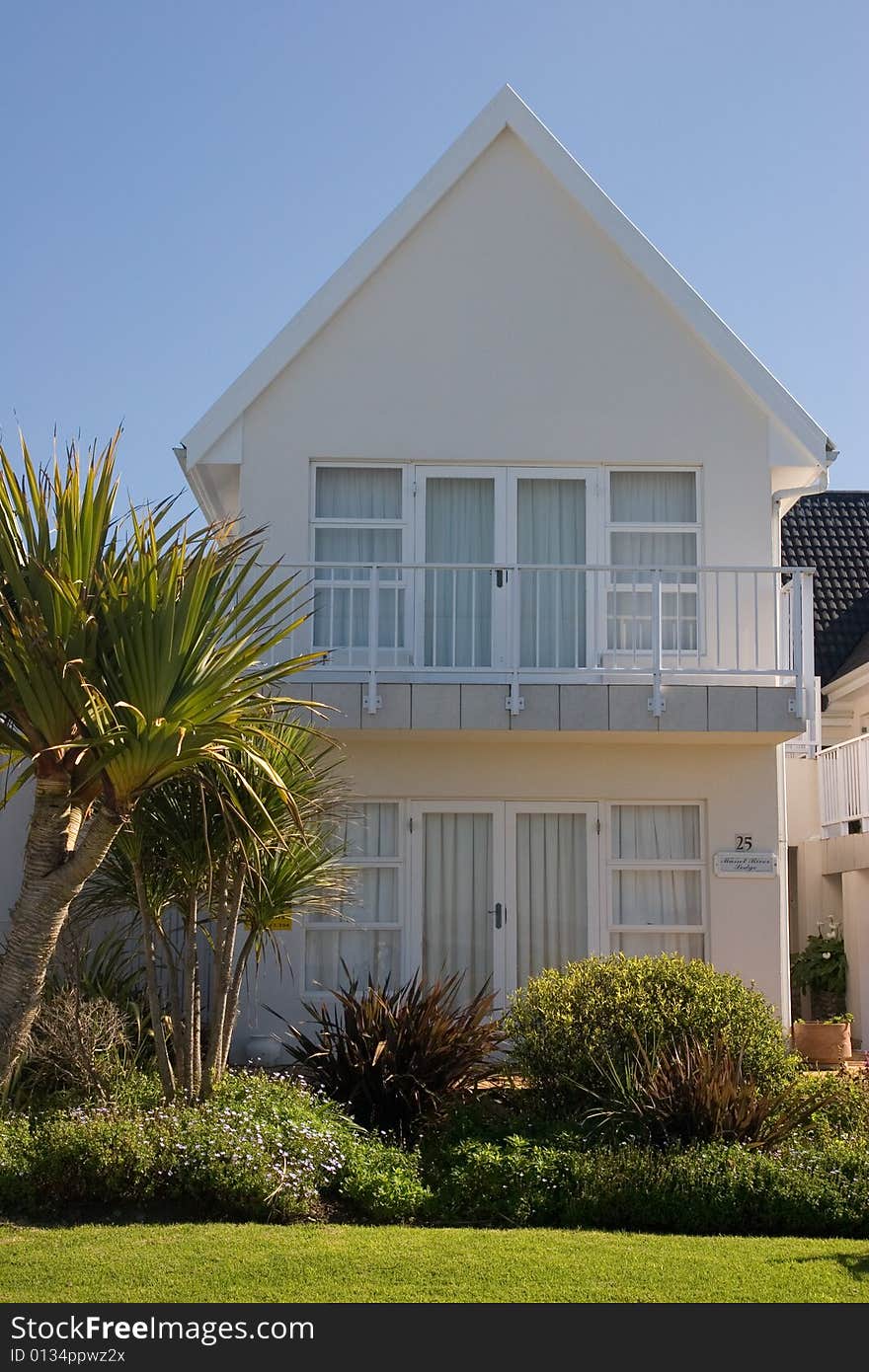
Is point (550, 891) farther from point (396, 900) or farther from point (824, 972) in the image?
point (824, 972)

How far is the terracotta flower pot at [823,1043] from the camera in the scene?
1394 centimetres

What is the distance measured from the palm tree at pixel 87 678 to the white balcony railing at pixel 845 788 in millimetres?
9914

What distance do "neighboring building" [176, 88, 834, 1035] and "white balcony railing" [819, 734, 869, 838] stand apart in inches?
88.6

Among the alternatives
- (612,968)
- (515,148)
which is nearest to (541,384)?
(515,148)

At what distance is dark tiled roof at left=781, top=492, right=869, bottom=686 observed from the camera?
20797 millimetres

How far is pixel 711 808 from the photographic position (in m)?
14.3

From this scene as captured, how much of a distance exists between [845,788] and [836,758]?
0.45 m

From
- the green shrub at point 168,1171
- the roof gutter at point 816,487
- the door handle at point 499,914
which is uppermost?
the roof gutter at point 816,487

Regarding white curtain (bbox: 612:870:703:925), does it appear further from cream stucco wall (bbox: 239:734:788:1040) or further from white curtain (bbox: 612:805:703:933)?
cream stucco wall (bbox: 239:734:788:1040)

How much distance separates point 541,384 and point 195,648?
7679 mm

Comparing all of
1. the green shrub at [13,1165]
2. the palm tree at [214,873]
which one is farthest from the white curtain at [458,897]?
the green shrub at [13,1165]

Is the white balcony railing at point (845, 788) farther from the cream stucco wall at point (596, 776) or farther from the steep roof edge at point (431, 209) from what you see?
the steep roof edge at point (431, 209)

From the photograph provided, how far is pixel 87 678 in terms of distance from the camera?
8.25m
